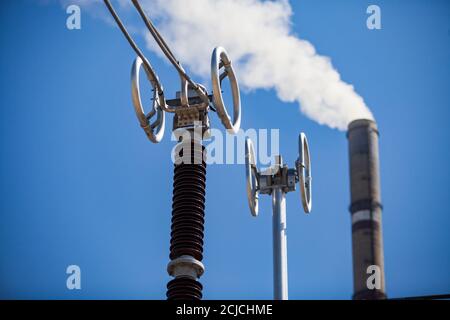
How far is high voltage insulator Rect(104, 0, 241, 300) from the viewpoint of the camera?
44.6 feet

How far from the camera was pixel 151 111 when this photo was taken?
1487 cm

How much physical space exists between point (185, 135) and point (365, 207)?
34.3m

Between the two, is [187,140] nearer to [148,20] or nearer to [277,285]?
[148,20]

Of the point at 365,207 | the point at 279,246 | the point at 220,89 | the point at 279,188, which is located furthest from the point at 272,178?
the point at 365,207

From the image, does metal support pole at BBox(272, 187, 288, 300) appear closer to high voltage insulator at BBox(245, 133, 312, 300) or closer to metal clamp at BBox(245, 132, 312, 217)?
high voltage insulator at BBox(245, 133, 312, 300)

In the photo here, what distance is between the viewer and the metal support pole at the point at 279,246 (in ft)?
63.2

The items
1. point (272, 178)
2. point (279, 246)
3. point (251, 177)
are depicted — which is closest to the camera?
point (279, 246)

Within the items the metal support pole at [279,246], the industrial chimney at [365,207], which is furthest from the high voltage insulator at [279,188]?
the industrial chimney at [365,207]

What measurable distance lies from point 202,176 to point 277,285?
540cm

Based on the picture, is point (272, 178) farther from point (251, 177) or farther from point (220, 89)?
point (220, 89)

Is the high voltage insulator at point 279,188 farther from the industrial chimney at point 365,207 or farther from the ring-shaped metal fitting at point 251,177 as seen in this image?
the industrial chimney at point 365,207
